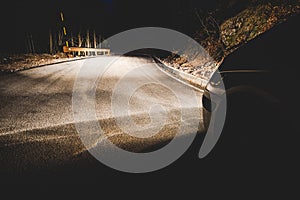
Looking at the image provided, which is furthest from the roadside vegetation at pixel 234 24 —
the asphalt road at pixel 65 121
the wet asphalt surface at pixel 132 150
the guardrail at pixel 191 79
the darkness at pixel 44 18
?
the wet asphalt surface at pixel 132 150

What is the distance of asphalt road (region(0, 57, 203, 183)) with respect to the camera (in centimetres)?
256

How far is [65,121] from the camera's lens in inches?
151

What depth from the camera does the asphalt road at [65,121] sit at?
2.56m

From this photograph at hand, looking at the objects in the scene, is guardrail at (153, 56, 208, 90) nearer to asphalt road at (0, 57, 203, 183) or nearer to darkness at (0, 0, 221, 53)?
asphalt road at (0, 57, 203, 183)

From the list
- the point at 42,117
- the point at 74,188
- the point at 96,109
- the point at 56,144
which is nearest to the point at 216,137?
the point at 74,188

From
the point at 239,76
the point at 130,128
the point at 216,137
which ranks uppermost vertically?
the point at 239,76

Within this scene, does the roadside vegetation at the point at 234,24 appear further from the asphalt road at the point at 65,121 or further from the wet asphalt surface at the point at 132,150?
the wet asphalt surface at the point at 132,150

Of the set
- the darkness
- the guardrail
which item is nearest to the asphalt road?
the guardrail

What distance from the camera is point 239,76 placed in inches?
78.9

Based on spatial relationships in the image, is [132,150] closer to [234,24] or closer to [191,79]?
[191,79]

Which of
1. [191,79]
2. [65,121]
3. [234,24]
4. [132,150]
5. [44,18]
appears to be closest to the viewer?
[132,150]

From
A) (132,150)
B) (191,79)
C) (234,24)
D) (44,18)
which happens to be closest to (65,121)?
(132,150)

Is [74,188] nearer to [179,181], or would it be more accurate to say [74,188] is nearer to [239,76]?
[179,181]

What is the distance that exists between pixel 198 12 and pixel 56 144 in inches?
668
